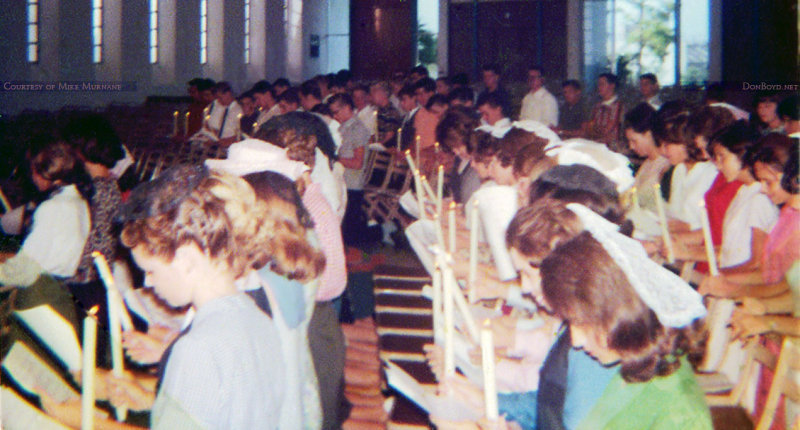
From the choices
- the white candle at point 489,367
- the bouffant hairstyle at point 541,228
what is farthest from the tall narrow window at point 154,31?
the white candle at point 489,367

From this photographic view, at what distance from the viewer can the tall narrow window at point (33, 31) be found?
28.3 ft

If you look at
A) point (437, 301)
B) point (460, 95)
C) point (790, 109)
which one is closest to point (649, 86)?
point (460, 95)

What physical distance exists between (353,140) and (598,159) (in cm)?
460

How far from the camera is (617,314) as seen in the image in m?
1.69

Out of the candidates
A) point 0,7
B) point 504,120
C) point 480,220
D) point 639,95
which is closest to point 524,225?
point 480,220

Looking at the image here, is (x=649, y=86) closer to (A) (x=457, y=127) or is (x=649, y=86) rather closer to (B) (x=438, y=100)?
(B) (x=438, y=100)

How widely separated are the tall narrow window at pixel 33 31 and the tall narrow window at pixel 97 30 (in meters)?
1.28

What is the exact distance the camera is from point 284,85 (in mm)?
10492

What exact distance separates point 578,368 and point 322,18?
720 inches

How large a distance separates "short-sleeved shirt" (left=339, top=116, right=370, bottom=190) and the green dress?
602 cm

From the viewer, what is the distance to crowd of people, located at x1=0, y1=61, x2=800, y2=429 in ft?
5.55

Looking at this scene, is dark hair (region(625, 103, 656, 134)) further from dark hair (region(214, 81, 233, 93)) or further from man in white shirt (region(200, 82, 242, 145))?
dark hair (region(214, 81, 233, 93))

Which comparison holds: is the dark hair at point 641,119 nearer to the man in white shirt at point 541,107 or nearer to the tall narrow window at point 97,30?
the man in white shirt at point 541,107

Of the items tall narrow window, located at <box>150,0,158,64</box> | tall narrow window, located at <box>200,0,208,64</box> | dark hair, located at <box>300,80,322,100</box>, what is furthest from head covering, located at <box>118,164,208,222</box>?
tall narrow window, located at <box>200,0,208,64</box>
